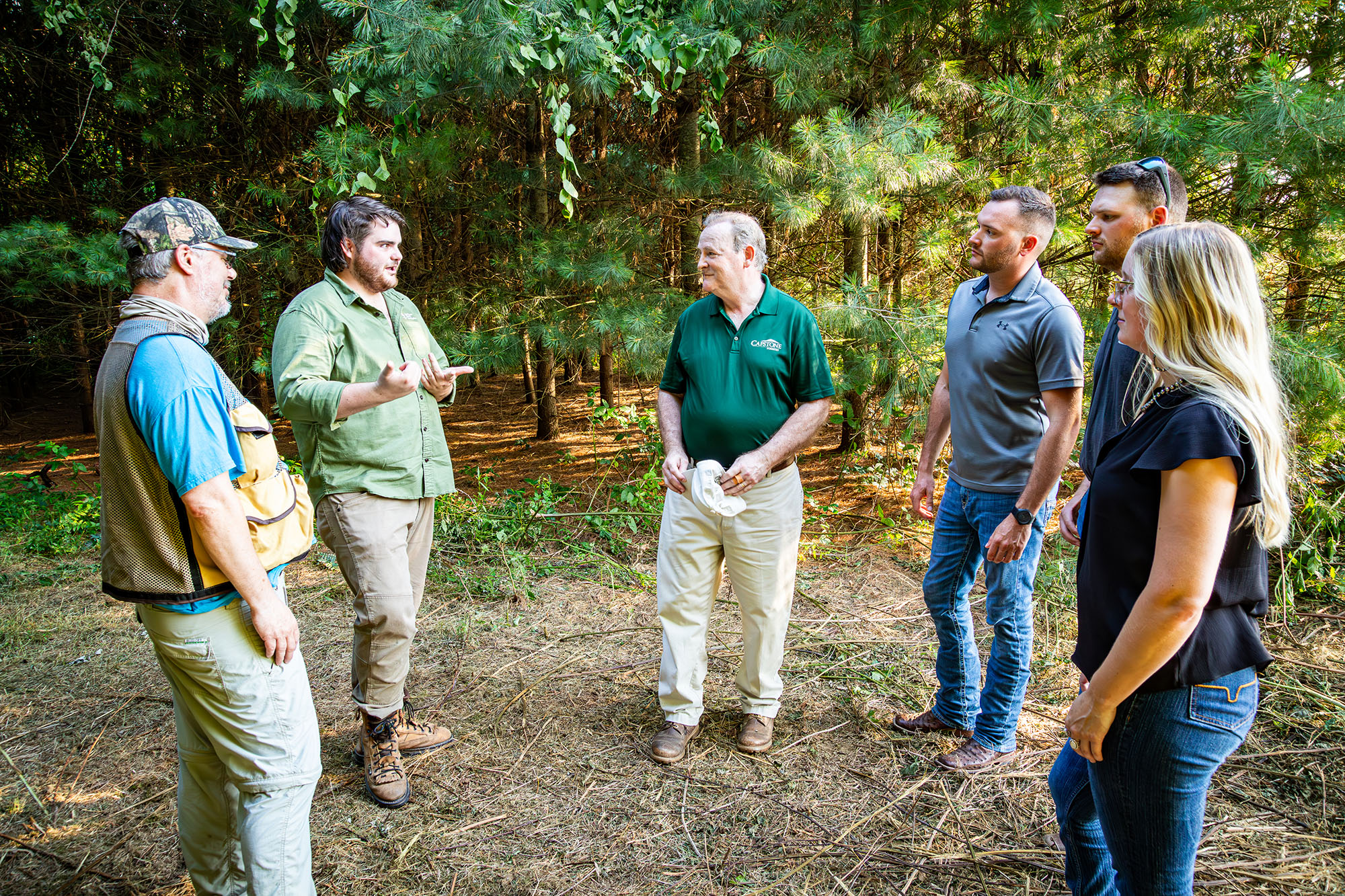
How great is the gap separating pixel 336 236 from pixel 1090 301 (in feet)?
15.4

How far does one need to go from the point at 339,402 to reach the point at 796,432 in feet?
5.01

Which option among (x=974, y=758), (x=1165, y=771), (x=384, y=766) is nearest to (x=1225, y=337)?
(x=1165, y=771)

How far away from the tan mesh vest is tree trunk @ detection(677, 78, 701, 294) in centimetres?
396

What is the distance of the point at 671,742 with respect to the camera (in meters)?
2.93

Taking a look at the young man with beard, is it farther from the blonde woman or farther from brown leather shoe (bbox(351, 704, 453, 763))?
the blonde woman

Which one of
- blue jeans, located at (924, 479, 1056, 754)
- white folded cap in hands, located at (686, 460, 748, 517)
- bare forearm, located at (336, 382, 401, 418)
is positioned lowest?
blue jeans, located at (924, 479, 1056, 754)

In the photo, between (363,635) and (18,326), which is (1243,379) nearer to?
(363,635)

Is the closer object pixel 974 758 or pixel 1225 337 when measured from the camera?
pixel 1225 337

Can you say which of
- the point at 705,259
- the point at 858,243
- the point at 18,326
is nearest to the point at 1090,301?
the point at 858,243

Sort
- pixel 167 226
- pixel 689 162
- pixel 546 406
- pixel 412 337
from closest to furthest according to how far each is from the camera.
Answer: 1. pixel 167 226
2. pixel 412 337
3. pixel 689 162
4. pixel 546 406

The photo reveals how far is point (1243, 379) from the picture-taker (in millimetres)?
1322

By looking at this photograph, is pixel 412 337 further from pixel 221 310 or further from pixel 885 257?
pixel 885 257

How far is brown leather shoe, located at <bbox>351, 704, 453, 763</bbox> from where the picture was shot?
9.55ft

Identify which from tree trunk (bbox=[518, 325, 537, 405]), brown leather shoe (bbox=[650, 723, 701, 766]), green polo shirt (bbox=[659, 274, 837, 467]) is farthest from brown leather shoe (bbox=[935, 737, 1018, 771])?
tree trunk (bbox=[518, 325, 537, 405])
